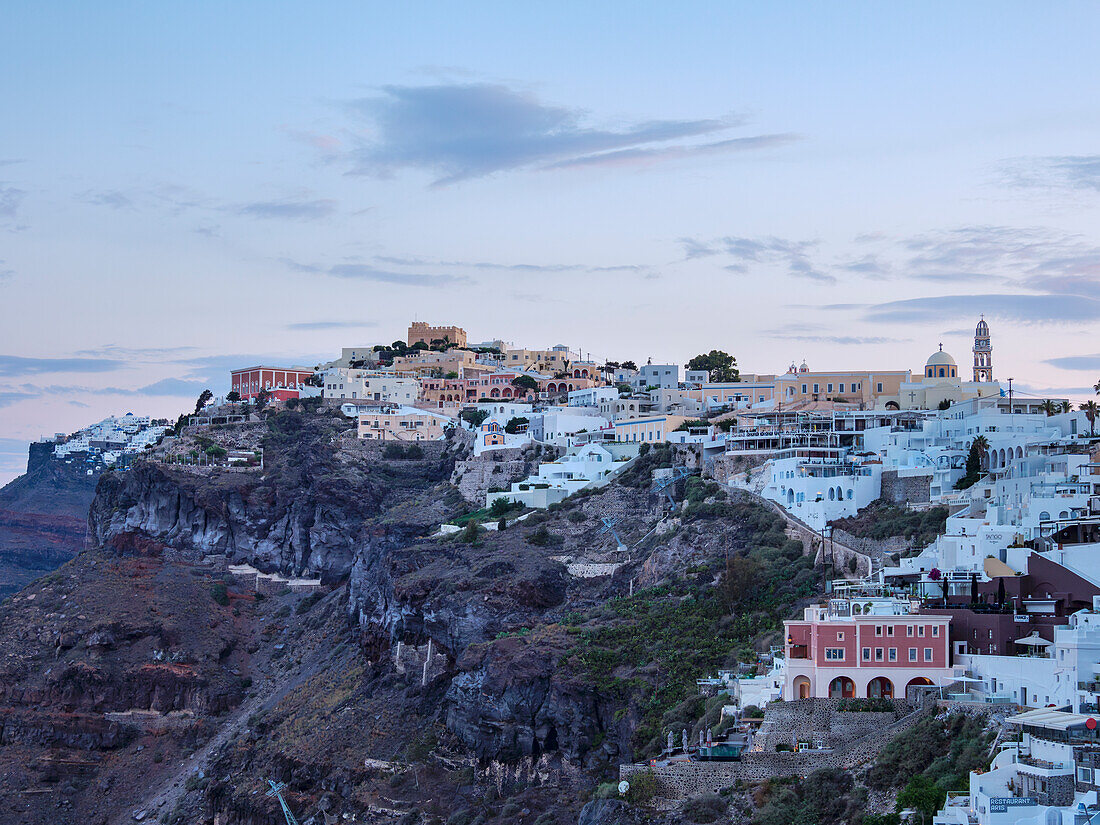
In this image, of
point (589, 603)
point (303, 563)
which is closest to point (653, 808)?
point (589, 603)

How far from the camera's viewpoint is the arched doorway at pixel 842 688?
45.9 metres

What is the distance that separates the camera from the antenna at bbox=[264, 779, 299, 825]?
68.2 meters

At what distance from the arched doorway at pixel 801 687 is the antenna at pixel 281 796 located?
29468 mm

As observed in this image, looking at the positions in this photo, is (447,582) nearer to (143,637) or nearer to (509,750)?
(509,750)

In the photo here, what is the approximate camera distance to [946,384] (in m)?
83.9

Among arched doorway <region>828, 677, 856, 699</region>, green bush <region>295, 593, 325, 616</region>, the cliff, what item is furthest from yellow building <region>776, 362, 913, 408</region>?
arched doorway <region>828, 677, 856, 699</region>

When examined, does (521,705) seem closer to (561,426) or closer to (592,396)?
(561,426)

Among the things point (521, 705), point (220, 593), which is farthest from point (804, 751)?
point (220, 593)

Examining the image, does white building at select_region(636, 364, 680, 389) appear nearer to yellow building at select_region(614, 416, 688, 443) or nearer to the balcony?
yellow building at select_region(614, 416, 688, 443)

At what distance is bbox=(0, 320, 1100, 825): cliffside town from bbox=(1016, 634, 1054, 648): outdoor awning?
0.14m

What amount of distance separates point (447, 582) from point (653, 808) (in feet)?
99.1

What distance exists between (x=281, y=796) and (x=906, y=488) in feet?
99.0

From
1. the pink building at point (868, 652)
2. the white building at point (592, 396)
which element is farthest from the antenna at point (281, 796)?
the white building at point (592, 396)

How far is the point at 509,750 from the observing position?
2453 inches
